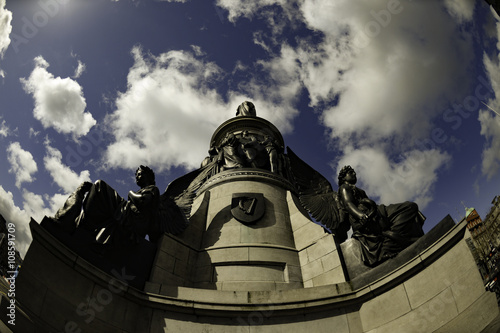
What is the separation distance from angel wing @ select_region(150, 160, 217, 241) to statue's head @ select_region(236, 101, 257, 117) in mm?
6309

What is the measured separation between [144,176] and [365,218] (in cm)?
739

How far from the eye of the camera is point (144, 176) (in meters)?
12.0

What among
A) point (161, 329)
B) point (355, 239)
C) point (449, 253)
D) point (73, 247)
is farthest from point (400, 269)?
point (73, 247)

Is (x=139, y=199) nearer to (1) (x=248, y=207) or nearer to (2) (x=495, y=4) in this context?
(1) (x=248, y=207)

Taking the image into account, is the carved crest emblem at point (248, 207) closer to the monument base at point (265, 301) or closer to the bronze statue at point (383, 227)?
the bronze statue at point (383, 227)

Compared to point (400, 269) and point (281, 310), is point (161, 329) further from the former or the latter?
point (400, 269)

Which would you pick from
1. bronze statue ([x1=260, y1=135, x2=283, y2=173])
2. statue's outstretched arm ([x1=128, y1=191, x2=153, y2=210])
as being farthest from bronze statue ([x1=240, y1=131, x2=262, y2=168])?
statue's outstretched arm ([x1=128, y1=191, x2=153, y2=210])

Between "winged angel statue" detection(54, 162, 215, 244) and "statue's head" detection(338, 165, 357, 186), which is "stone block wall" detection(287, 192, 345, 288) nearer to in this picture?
"statue's head" detection(338, 165, 357, 186)

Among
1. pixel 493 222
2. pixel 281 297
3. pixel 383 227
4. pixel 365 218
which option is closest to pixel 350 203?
pixel 365 218

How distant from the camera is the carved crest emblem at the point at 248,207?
12.7 m

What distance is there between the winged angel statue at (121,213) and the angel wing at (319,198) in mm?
4982

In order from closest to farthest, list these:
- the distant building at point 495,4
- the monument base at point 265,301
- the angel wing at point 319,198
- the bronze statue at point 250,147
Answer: the monument base at point 265,301, the distant building at point 495,4, the angel wing at point 319,198, the bronze statue at point 250,147

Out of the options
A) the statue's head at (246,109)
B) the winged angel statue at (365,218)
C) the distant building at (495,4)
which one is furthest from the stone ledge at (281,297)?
the statue's head at (246,109)

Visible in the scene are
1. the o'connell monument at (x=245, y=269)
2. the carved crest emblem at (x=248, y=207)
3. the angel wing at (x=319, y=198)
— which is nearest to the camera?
the o'connell monument at (x=245, y=269)
